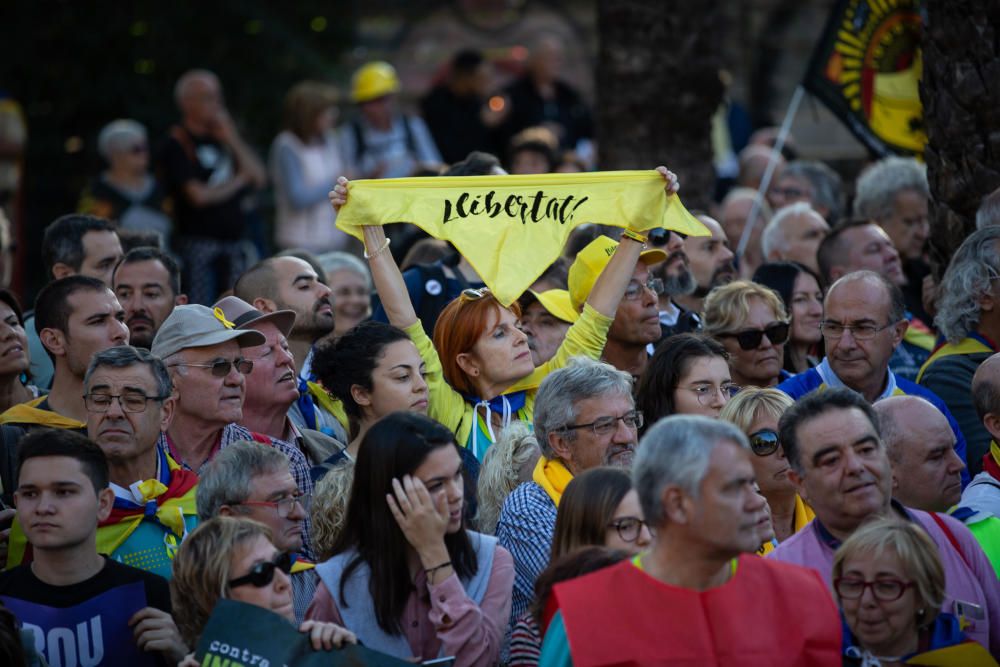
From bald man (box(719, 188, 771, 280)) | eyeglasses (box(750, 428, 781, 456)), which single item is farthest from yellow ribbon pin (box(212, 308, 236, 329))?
bald man (box(719, 188, 771, 280))

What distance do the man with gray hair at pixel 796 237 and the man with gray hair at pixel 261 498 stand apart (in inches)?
198

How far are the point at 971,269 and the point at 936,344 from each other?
0.69 m

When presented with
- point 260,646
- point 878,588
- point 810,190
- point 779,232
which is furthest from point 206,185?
point 878,588

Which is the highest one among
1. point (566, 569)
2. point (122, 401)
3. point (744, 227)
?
point (744, 227)

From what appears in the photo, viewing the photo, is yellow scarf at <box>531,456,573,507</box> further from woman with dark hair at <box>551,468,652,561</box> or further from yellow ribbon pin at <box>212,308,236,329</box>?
yellow ribbon pin at <box>212,308,236,329</box>

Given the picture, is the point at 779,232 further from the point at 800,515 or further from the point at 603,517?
the point at 603,517

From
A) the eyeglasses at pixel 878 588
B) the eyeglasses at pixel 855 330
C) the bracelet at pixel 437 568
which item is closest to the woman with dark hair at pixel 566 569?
the bracelet at pixel 437 568

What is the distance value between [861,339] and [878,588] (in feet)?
8.17

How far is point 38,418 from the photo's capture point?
268 inches

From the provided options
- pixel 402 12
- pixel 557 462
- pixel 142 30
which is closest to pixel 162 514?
pixel 557 462

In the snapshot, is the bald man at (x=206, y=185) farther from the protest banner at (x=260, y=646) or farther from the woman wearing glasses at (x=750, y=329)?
the protest banner at (x=260, y=646)

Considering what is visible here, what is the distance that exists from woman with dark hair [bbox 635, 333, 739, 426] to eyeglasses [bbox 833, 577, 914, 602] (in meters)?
1.85

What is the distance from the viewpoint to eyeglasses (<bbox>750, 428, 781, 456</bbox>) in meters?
6.42

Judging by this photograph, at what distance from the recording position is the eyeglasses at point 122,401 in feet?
20.7
